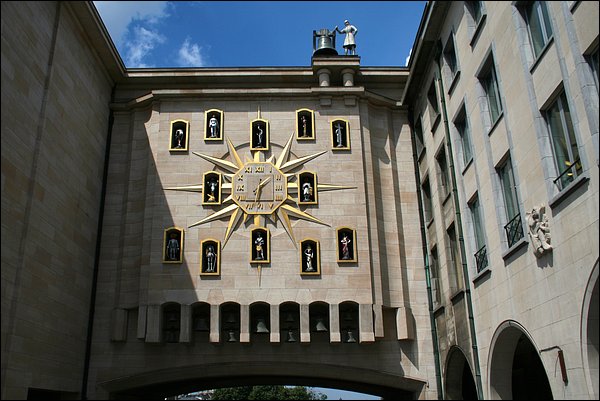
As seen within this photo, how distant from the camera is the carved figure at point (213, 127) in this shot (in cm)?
2402

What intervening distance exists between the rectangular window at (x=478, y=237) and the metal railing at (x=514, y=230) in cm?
176

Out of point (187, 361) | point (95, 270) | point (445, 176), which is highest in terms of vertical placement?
point (445, 176)

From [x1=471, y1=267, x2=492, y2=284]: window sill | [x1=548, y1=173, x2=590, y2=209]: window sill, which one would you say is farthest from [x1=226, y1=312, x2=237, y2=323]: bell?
[x1=548, y1=173, x2=590, y2=209]: window sill

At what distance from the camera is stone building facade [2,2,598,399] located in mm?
15812

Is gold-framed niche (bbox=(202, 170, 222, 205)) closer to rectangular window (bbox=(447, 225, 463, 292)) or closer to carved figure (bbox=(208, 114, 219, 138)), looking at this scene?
carved figure (bbox=(208, 114, 219, 138))

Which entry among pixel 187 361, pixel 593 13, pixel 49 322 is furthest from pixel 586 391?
pixel 49 322

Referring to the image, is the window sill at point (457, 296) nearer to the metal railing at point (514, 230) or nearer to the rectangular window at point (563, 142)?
the metal railing at point (514, 230)

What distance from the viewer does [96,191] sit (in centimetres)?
2281

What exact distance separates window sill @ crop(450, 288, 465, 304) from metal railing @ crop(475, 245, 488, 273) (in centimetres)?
110

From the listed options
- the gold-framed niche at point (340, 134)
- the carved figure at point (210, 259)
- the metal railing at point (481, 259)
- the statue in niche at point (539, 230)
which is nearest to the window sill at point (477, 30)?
the metal railing at point (481, 259)

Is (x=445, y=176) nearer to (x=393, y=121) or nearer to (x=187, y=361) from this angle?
(x=393, y=121)

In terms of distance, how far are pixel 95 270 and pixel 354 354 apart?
9.87 metres

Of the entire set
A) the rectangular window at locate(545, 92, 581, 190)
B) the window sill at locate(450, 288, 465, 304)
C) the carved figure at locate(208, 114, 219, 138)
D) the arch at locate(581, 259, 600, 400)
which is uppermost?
the carved figure at locate(208, 114, 219, 138)

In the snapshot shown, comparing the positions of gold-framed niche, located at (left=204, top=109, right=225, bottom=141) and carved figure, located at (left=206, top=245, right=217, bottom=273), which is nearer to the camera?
carved figure, located at (left=206, top=245, right=217, bottom=273)
